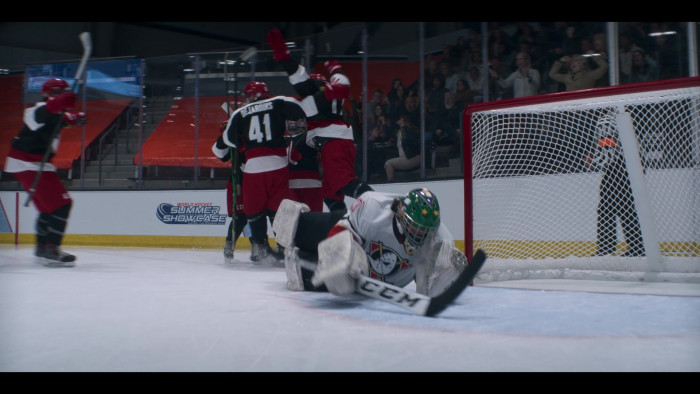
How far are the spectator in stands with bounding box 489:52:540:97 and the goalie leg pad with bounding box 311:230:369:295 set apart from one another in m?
3.42

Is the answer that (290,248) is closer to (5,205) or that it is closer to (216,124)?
(216,124)

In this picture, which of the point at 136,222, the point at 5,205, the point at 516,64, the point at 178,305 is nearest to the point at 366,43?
the point at 516,64

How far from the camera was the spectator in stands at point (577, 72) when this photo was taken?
15.1 ft

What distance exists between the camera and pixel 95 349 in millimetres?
1529

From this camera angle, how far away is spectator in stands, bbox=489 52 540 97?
199 inches

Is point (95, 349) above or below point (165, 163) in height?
below

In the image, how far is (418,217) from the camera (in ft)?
6.69

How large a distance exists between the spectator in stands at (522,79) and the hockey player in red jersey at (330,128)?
1.89 meters

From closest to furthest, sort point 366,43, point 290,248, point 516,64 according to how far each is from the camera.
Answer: point 290,248 < point 516,64 < point 366,43

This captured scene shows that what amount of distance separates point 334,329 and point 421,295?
372 millimetres

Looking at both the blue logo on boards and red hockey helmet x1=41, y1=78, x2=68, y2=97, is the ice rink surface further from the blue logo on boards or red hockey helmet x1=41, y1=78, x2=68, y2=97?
the blue logo on boards

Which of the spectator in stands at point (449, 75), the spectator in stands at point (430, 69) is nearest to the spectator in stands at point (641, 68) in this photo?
the spectator in stands at point (449, 75)

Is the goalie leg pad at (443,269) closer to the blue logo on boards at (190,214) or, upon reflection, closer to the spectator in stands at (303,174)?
the spectator in stands at (303,174)
